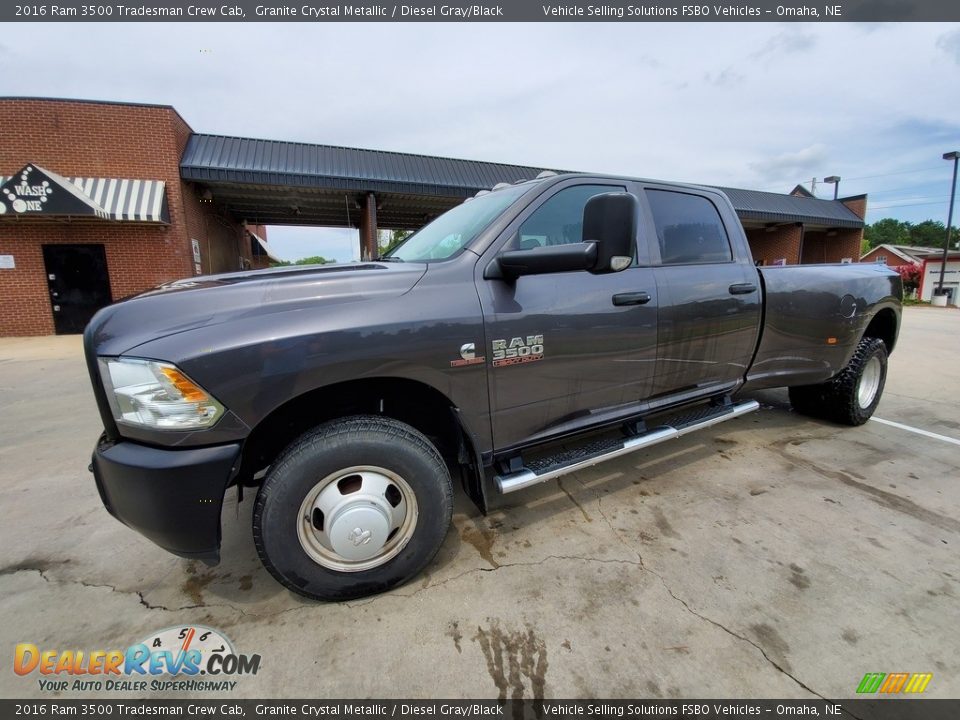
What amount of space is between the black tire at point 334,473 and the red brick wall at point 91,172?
1293cm

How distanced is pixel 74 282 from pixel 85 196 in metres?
2.56

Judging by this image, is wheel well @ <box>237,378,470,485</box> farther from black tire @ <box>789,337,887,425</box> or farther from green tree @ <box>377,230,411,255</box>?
black tire @ <box>789,337,887,425</box>

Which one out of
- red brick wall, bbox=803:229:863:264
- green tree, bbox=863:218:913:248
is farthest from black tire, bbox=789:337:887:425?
green tree, bbox=863:218:913:248

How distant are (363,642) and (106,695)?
92 cm

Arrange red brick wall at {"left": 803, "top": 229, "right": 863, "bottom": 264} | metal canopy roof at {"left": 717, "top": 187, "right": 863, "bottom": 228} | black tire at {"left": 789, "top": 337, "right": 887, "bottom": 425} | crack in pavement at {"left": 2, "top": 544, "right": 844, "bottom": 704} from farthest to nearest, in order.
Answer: red brick wall at {"left": 803, "top": 229, "right": 863, "bottom": 264}, metal canopy roof at {"left": 717, "top": 187, "right": 863, "bottom": 228}, black tire at {"left": 789, "top": 337, "right": 887, "bottom": 425}, crack in pavement at {"left": 2, "top": 544, "right": 844, "bottom": 704}

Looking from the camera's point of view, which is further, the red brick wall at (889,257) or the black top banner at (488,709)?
the red brick wall at (889,257)

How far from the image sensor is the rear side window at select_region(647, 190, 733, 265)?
3.00 metres

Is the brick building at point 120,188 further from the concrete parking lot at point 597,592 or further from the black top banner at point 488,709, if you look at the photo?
the black top banner at point 488,709

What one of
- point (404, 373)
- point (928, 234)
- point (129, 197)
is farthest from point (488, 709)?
point (928, 234)

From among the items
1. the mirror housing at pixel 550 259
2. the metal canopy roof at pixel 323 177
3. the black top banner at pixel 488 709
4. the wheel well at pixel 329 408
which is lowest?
the black top banner at pixel 488 709

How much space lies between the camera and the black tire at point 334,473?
1852 mm

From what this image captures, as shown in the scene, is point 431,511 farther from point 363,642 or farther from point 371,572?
point 363,642

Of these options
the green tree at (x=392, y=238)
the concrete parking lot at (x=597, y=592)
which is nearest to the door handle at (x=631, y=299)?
the concrete parking lot at (x=597, y=592)

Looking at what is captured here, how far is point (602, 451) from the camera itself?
2.64m
